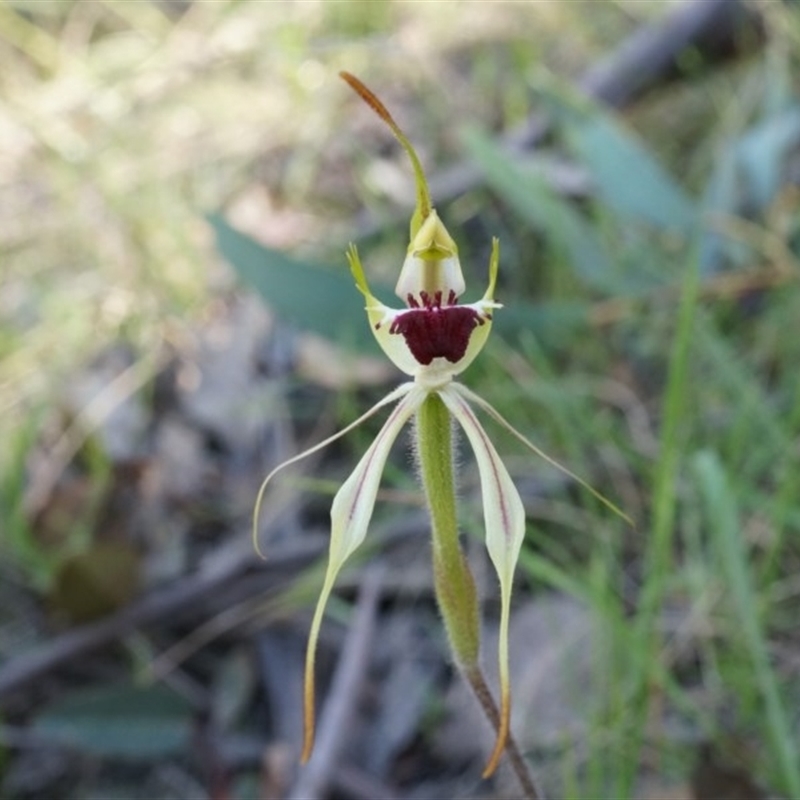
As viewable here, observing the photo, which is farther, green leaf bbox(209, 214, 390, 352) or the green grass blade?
green leaf bbox(209, 214, 390, 352)

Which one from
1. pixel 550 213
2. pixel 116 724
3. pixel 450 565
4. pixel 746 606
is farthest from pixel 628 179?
pixel 450 565

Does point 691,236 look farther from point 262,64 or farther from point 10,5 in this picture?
point 10,5

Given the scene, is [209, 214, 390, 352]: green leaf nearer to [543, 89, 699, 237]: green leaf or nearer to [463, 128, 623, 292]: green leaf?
[463, 128, 623, 292]: green leaf

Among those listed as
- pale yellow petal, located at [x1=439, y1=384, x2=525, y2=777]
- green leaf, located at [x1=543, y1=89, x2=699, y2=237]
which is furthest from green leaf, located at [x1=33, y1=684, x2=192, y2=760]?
green leaf, located at [x1=543, y1=89, x2=699, y2=237]

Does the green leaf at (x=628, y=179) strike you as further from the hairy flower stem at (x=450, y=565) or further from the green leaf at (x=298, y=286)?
the hairy flower stem at (x=450, y=565)

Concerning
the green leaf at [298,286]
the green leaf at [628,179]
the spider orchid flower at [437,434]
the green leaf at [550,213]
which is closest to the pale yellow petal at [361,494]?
the spider orchid flower at [437,434]

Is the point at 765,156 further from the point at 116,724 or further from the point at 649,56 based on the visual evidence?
the point at 116,724

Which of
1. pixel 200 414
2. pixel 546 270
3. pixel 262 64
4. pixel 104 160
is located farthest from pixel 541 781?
pixel 262 64
